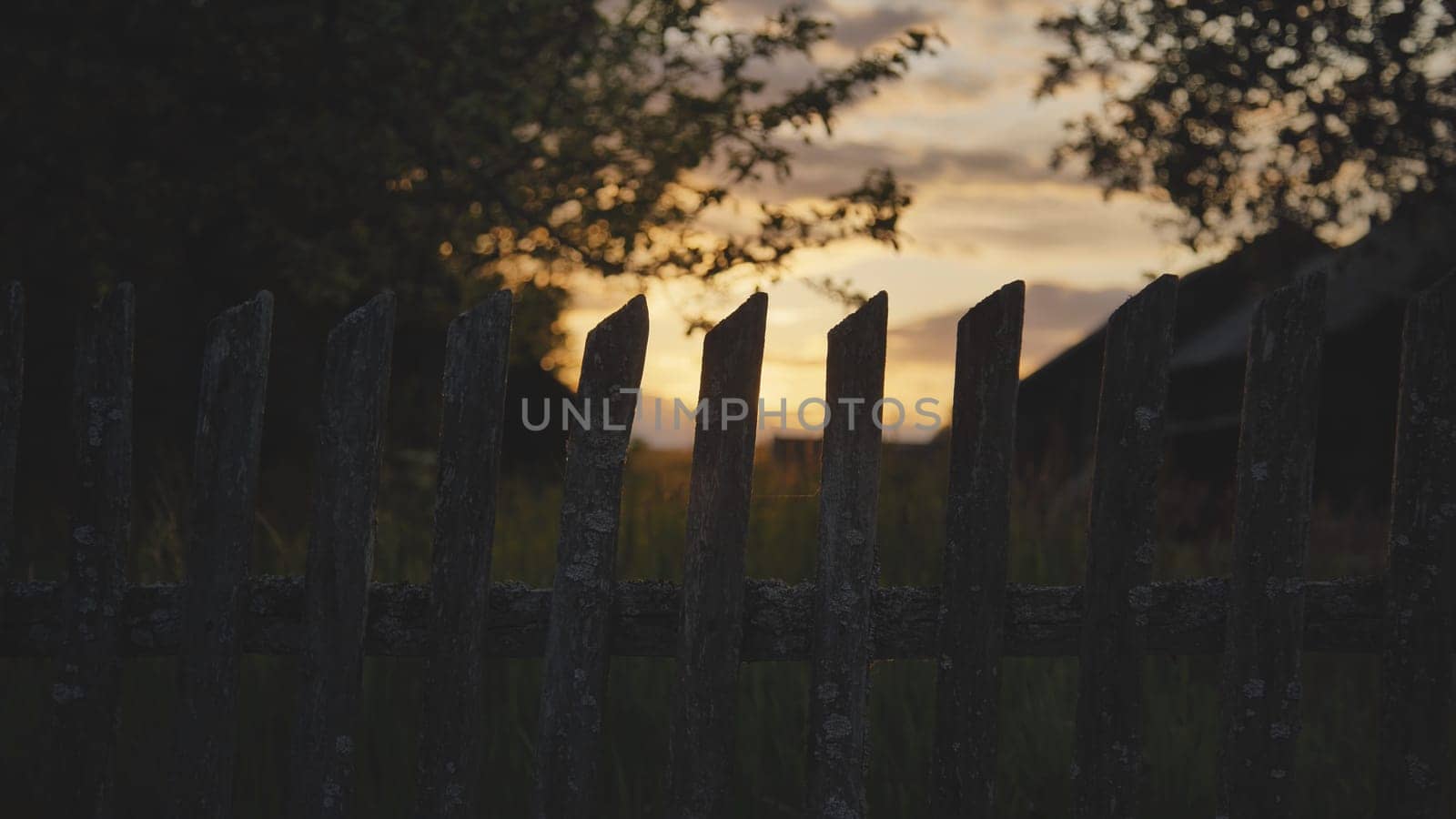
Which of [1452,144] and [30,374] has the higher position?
[1452,144]

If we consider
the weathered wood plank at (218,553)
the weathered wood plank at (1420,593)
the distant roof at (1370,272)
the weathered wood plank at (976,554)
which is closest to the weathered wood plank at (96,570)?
the weathered wood plank at (218,553)

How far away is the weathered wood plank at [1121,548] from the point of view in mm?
3293

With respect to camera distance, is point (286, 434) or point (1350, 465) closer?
point (286, 434)

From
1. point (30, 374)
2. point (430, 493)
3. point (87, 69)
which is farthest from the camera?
point (430, 493)

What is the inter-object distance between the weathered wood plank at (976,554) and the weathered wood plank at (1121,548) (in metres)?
0.26

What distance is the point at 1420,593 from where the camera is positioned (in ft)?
11.6

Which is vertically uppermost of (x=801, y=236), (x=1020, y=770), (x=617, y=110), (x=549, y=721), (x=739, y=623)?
(x=617, y=110)

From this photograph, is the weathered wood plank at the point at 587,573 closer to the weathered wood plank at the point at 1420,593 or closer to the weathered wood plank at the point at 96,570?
the weathered wood plank at the point at 96,570

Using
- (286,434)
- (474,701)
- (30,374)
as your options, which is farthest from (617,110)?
(474,701)

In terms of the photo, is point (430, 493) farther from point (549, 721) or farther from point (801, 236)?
point (549, 721)

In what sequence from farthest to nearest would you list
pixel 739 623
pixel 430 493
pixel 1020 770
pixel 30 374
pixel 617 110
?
pixel 430 493 → pixel 617 110 → pixel 30 374 → pixel 1020 770 → pixel 739 623

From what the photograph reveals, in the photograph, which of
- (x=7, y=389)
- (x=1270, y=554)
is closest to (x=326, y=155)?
(x=7, y=389)

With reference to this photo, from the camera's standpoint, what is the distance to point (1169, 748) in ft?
16.1

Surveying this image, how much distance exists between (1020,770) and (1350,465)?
8397mm
